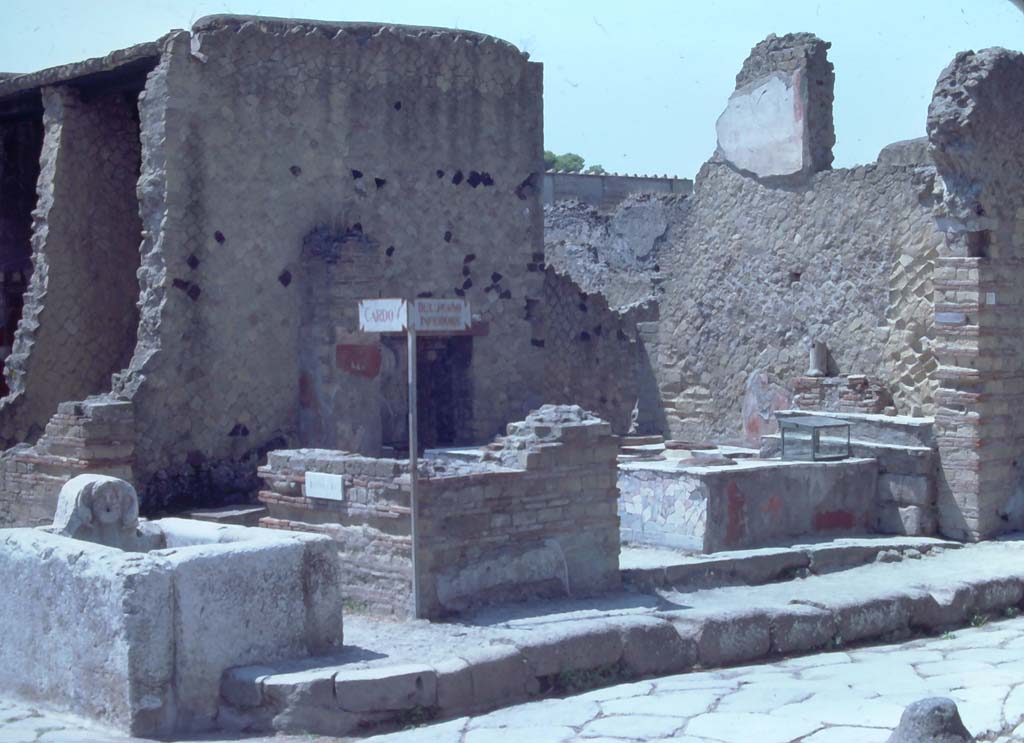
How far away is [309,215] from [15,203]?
13.1 feet

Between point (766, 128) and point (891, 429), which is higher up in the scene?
point (766, 128)

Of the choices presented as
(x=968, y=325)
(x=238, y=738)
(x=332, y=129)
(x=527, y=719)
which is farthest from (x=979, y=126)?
(x=238, y=738)

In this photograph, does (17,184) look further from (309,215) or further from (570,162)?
(570,162)

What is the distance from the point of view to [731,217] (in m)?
13.4

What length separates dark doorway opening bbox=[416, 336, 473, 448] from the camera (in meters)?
12.2

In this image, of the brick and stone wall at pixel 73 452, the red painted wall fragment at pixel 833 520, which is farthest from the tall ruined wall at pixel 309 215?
the red painted wall fragment at pixel 833 520

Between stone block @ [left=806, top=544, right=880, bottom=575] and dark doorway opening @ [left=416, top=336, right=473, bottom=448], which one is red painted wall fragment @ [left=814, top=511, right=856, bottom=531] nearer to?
stone block @ [left=806, top=544, right=880, bottom=575]

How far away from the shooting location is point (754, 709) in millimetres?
6195

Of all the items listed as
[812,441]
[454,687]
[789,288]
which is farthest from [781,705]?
[789,288]

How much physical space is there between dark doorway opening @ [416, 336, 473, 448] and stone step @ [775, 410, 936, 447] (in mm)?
3127

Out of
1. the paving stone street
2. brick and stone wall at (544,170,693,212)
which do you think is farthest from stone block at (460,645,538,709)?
brick and stone wall at (544,170,693,212)

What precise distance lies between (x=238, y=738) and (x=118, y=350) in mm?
6847

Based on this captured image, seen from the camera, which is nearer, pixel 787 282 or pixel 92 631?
pixel 92 631

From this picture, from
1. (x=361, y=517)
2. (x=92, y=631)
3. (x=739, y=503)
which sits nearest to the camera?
(x=92, y=631)
